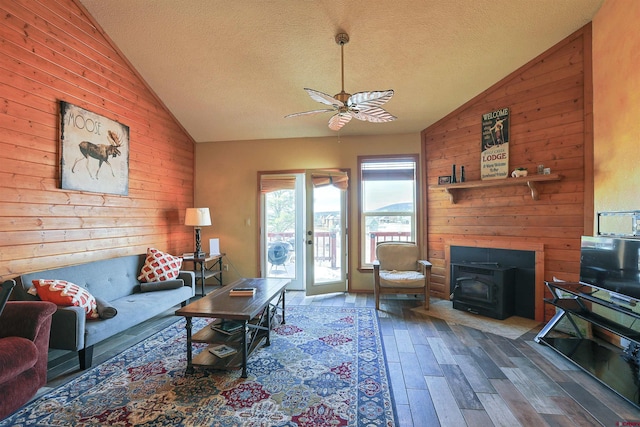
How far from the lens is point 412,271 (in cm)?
425

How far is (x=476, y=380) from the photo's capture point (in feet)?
7.11

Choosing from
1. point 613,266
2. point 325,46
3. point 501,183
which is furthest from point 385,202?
point 613,266

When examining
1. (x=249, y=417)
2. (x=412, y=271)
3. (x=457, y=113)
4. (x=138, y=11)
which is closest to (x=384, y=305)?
(x=412, y=271)

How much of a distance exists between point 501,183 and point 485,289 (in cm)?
133

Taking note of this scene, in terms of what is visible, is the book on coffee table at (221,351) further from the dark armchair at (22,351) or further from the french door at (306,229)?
the french door at (306,229)

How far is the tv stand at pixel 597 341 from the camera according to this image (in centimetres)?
204

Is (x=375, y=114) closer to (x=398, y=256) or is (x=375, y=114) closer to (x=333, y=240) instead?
(x=398, y=256)

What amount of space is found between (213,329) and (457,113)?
4.17 meters

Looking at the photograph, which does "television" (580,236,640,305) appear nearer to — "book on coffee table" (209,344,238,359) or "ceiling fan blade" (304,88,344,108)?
"ceiling fan blade" (304,88,344,108)

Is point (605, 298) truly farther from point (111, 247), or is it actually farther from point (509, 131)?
point (111, 247)

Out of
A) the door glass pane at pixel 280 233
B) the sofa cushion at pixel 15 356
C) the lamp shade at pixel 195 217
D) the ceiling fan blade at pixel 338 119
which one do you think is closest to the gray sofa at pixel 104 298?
the sofa cushion at pixel 15 356

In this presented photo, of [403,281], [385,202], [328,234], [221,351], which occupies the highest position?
[385,202]

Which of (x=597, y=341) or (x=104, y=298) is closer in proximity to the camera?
(x=597, y=341)

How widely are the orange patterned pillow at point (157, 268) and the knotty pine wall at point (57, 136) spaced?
0.39 meters
